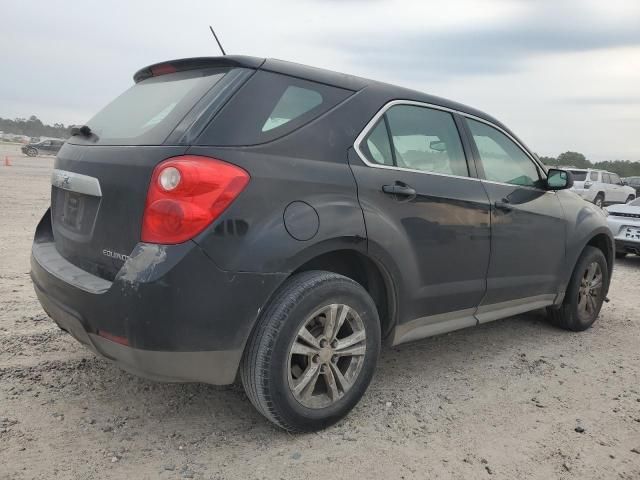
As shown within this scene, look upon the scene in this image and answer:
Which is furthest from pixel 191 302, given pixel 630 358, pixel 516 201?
pixel 630 358

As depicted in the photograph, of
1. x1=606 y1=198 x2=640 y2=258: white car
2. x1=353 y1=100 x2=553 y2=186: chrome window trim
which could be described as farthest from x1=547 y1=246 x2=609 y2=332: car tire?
x1=606 y1=198 x2=640 y2=258: white car

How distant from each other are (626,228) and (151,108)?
8.25 meters

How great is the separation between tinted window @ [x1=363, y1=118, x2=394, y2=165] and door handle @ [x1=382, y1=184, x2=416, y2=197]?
14 cm

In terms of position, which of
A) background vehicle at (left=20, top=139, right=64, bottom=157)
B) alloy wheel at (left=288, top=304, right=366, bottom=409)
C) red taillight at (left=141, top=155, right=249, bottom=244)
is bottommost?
background vehicle at (left=20, top=139, right=64, bottom=157)

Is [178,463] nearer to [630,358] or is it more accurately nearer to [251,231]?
[251,231]

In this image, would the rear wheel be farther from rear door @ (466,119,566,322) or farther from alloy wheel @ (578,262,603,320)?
rear door @ (466,119,566,322)

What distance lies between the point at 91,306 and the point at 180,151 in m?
0.77

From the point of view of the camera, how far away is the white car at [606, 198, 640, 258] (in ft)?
27.6

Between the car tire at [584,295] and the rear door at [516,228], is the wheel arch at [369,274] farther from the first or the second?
the car tire at [584,295]

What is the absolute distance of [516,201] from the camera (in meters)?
3.71

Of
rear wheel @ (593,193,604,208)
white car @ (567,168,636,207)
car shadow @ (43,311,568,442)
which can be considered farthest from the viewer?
rear wheel @ (593,193,604,208)

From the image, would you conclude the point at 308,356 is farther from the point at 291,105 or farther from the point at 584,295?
the point at 584,295

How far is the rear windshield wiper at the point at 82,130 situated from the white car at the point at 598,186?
69.9 feet

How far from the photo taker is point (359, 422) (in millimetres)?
2799
